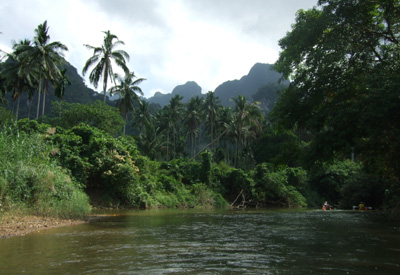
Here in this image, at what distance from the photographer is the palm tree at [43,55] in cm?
3269

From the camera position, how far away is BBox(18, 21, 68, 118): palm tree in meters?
32.7

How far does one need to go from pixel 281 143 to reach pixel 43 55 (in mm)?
27037

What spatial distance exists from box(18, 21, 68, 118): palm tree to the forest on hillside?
0.12m

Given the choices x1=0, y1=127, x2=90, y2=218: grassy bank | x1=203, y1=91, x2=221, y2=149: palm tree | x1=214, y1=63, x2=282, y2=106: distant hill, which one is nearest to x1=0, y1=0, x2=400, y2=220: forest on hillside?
x1=0, y1=127, x2=90, y2=218: grassy bank

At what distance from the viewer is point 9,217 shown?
1082cm

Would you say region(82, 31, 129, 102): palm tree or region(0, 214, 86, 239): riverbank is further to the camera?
region(82, 31, 129, 102): palm tree

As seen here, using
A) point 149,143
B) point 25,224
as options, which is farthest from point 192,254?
point 149,143

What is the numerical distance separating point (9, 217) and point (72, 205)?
341 centimetres

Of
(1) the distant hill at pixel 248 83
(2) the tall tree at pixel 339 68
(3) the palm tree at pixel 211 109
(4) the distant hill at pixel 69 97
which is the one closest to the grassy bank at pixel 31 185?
(2) the tall tree at pixel 339 68

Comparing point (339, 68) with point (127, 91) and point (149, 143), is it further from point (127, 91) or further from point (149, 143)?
point (149, 143)

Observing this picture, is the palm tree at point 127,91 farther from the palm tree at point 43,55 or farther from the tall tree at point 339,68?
the tall tree at point 339,68

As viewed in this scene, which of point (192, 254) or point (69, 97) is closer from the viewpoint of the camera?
point (192, 254)

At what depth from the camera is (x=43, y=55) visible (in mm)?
32812

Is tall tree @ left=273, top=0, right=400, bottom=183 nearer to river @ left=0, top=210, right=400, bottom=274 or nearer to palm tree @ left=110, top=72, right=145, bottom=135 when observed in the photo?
river @ left=0, top=210, right=400, bottom=274
